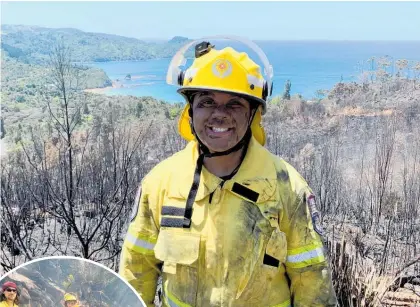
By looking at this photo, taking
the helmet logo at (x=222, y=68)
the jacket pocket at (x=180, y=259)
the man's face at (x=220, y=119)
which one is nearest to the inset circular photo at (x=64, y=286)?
the jacket pocket at (x=180, y=259)

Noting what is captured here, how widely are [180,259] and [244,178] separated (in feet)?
1.18

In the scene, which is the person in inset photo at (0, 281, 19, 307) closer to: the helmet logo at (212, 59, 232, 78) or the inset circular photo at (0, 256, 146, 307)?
the inset circular photo at (0, 256, 146, 307)

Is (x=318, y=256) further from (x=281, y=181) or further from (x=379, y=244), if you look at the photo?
(x=379, y=244)

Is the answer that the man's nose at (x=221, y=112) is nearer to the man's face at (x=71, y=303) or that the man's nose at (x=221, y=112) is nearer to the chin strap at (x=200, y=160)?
the chin strap at (x=200, y=160)

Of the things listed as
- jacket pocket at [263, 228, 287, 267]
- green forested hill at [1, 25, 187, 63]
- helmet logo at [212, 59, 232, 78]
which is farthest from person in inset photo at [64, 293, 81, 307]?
green forested hill at [1, 25, 187, 63]

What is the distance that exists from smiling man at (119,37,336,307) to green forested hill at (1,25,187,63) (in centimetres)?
1961

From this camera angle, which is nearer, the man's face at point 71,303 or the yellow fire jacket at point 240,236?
the man's face at point 71,303

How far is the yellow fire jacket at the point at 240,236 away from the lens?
1.70 metres

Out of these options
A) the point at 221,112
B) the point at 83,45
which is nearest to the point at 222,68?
the point at 221,112

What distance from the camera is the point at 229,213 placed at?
1.72 m

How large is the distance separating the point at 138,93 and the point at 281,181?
18.7m

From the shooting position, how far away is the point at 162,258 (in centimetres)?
178

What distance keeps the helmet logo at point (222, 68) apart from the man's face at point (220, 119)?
0.22 feet

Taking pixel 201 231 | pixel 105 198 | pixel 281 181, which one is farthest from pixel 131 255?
pixel 105 198
